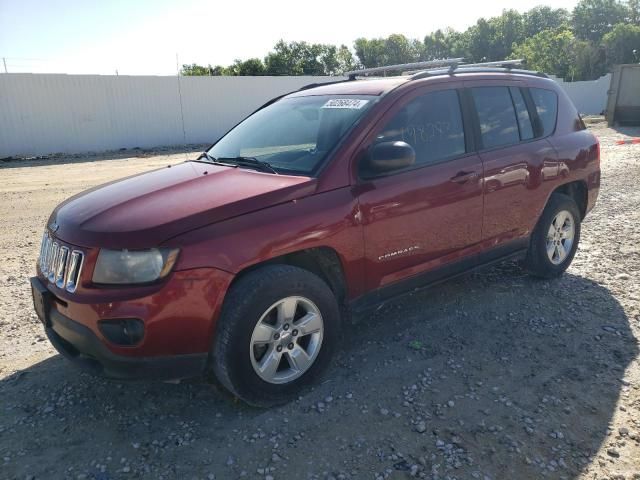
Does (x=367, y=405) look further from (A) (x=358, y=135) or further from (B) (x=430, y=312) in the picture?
(A) (x=358, y=135)

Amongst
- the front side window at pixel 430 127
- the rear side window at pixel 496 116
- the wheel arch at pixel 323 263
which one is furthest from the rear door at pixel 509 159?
the wheel arch at pixel 323 263

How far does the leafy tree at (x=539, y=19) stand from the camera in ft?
253

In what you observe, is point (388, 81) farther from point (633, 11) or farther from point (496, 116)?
point (633, 11)

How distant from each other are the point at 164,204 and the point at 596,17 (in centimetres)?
8681

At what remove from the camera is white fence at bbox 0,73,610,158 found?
59.4ft

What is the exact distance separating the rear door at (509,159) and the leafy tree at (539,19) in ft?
274

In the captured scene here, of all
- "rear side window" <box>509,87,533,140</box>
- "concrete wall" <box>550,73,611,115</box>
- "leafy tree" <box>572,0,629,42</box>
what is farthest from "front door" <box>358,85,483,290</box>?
"leafy tree" <box>572,0,629,42</box>

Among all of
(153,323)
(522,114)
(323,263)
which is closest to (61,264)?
(153,323)

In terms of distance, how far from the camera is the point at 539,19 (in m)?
77.7

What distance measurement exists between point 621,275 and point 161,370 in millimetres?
4395

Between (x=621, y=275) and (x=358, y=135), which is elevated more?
(x=358, y=135)

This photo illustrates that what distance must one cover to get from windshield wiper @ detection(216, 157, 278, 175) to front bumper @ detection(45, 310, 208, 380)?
51.6 inches

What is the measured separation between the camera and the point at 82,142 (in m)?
19.5

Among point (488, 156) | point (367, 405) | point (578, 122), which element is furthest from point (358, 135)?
point (578, 122)
